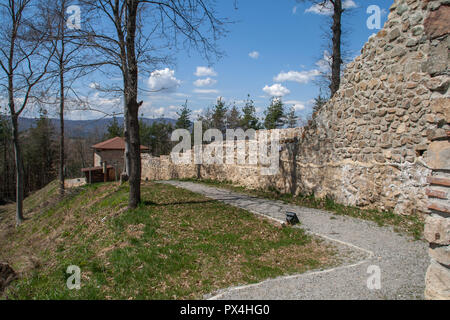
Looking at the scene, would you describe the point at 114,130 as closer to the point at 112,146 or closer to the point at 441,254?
the point at 112,146

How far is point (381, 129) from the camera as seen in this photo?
7062 mm

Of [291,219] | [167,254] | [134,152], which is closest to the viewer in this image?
[167,254]

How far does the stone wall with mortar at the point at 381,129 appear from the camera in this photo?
6.21 m

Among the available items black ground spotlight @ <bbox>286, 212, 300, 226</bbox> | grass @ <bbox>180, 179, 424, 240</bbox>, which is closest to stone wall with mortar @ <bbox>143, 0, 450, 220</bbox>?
grass @ <bbox>180, 179, 424, 240</bbox>

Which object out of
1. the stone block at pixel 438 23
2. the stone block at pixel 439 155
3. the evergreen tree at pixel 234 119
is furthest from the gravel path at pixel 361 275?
the evergreen tree at pixel 234 119

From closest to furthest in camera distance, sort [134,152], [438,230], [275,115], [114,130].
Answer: [438,230] → [134,152] → [275,115] → [114,130]

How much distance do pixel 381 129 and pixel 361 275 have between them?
171 inches

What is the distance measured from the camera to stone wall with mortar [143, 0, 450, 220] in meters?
6.21

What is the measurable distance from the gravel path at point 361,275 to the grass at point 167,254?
1.05 feet

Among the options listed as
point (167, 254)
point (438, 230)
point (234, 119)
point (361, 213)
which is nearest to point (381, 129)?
point (361, 213)

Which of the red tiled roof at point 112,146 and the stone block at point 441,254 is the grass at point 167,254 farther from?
the red tiled roof at point 112,146

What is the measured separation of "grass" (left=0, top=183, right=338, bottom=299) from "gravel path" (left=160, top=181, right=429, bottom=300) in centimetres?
32
